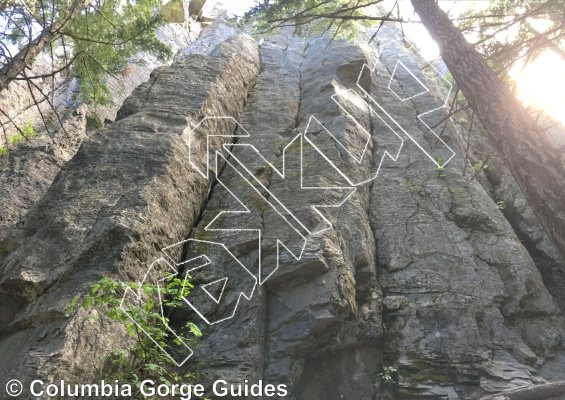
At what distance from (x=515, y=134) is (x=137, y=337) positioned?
4823 millimetres

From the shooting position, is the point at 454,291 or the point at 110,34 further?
the point at 110,34

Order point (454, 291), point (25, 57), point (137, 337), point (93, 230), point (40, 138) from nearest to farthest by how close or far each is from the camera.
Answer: point (137, 337)
point (25, 57)
point (93, 230)
point (454, 291)
point (40, 138)

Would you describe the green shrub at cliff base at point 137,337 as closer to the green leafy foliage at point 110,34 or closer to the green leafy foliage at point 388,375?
the green leafy foliage at point 388,375

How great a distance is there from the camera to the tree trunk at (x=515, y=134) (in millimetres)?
4371

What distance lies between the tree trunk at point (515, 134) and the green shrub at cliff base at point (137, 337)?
3804 millimetres

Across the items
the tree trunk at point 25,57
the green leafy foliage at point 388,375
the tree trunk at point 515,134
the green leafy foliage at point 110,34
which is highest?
the green leafy foliage at point 110,34

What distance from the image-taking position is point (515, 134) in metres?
4.86

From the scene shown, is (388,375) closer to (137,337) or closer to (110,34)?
(137,337)

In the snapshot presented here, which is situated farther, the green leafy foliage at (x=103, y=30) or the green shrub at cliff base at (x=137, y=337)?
the green leafy foliage at (x=103, y=30)

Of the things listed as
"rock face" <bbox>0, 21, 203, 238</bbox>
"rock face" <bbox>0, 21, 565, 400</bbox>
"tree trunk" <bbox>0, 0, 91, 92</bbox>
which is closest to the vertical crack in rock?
→ "rock face" <bbox>0, 21, 565, 400</bbox>

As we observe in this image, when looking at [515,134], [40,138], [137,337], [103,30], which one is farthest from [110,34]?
[515,134]

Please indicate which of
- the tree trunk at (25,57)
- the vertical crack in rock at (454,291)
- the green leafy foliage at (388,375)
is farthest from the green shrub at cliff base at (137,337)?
the vertical crack in rock at (454,291)

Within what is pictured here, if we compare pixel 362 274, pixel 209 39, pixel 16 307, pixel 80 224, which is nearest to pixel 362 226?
pixel 362 274

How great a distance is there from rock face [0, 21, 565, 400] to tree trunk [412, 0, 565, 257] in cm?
88
